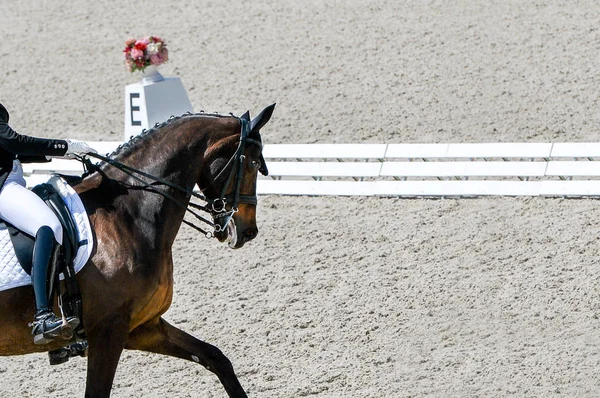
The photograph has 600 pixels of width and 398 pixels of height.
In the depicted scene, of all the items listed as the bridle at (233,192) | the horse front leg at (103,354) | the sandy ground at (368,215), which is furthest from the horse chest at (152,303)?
the sandy ground at (368,215)

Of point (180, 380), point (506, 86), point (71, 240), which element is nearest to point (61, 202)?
point (71, 240)

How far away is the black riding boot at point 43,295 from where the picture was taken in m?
5.18

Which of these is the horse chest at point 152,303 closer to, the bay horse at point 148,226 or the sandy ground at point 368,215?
the bay horse at point 148,226

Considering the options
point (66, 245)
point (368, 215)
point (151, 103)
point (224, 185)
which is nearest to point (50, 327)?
point (66, 245)

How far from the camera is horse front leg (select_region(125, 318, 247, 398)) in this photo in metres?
5.70

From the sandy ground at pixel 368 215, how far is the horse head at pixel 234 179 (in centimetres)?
154

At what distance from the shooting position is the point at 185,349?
575 cm

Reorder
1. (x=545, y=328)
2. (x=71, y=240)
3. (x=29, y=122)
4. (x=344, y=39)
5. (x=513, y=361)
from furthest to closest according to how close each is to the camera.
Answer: (x=344, y=39) → (x=29, y=122) → (x=545, y=328) → (x=513, y=361) → (x=71, y=240)

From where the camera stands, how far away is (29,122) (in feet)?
46.9

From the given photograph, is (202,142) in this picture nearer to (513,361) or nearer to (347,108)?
(513,361)

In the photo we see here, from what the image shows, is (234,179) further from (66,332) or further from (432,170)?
(432,170)

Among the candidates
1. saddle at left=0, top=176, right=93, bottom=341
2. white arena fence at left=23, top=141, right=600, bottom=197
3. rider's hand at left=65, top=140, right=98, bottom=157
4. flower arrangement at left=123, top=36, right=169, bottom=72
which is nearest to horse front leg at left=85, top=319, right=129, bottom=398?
saddle at left=0, top=176, right=93, bottom=341

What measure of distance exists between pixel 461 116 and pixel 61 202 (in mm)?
8120

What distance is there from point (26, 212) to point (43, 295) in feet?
1.47
